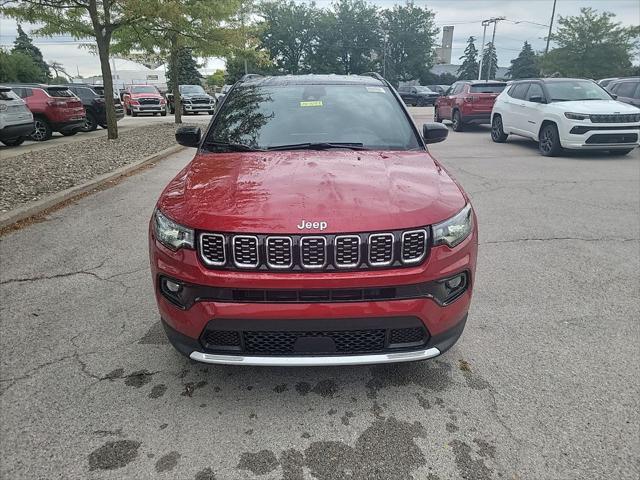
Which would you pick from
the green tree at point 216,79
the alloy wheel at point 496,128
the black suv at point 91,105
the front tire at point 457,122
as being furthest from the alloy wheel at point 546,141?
the green tree at point 216,79

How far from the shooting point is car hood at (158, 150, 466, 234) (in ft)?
7.57

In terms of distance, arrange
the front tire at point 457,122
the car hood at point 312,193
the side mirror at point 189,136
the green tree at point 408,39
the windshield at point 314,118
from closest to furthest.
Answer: the car hood at point 312,193
the windshield at point 314,118
the side mirror at point 189,136
the front tire at point 457,122
the green tree at point 408,39

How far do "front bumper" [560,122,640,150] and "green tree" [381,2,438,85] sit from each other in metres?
57.6

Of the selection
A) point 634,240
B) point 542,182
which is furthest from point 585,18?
point 634,240

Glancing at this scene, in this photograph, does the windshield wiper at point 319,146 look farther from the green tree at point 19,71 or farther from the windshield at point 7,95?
the green tree at point 19,71

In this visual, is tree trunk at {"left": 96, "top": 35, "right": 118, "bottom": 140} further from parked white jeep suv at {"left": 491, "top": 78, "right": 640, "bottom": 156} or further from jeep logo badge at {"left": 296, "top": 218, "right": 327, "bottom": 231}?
jeep logo badge at {"left": 296, "top": 218, "right": 327, "bottom": 231}

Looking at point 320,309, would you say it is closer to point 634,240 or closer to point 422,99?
point 634,240

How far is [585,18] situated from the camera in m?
36.0

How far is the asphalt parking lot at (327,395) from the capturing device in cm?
220

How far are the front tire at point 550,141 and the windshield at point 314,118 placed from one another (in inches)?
324

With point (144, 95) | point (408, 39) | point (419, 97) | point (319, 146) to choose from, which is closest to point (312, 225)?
point (319, 146)

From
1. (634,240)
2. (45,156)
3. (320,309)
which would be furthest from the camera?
(45,156)

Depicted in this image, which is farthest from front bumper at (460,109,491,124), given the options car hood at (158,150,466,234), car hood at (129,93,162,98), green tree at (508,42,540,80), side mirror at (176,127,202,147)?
green tree at (508,42,540,80)

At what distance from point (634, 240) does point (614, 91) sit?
1093 cm
